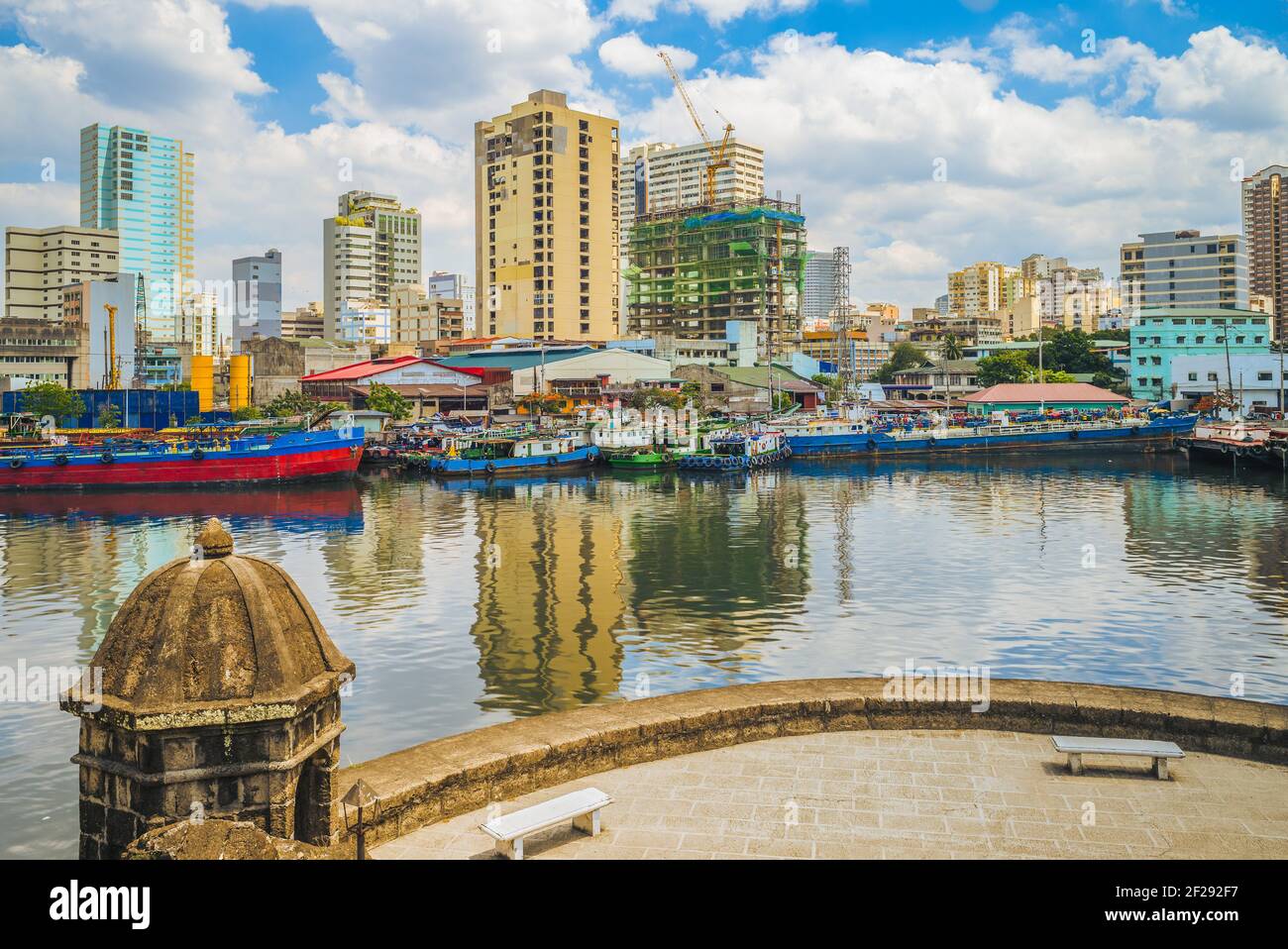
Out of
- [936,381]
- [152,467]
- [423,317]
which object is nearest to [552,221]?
[423,317]

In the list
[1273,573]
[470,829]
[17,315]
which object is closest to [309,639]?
[470,829]

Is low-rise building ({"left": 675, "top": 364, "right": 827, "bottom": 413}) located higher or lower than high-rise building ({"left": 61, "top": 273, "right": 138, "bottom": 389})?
lower

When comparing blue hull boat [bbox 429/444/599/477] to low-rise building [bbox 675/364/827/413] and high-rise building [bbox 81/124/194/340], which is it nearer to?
low-rise building [bbox 675/364/827/413]

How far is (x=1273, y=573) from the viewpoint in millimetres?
26703

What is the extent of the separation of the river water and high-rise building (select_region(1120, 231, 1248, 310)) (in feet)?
300

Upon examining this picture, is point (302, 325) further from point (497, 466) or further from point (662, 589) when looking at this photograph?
point (662, 589)

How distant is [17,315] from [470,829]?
5781 inches

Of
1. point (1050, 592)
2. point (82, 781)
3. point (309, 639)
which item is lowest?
point (1050, 592)

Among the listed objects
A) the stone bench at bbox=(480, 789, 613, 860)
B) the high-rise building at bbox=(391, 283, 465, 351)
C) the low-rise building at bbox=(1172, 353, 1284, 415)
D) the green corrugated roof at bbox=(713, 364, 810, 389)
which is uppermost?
the high-rise building at bbox=(391, 283, 465, 351)

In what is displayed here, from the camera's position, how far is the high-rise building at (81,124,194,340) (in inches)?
6540

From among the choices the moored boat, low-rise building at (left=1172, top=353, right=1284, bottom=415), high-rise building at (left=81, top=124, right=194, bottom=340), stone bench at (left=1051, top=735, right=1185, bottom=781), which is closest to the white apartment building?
high-rise building at (left=81, top=124, right=194, bottom=340)

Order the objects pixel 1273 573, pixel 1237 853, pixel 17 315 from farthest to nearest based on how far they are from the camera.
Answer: pixel 17 315 < pixel 1273 573 < pixel 1237 853

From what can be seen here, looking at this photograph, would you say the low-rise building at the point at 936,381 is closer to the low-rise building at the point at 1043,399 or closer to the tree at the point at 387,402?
the low-rise building at the point at 1043,399
